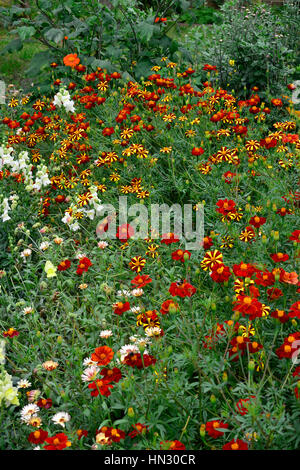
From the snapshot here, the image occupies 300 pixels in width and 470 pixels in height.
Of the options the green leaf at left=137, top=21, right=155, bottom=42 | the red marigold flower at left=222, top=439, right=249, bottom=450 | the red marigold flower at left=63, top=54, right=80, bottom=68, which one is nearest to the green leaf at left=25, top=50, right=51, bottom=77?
the red marigold flower at left=63, top=54, right=80, bottom=68

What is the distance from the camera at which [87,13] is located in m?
5.07

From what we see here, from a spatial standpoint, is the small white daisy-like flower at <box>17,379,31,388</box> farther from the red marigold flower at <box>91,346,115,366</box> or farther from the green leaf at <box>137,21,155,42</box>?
the green leaf at <box>137,21,155,42</box>

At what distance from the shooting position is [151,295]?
282 cm

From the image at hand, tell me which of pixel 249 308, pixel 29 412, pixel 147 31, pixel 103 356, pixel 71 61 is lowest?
pixel 29 412

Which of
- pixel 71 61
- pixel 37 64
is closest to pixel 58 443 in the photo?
pixel 71 61

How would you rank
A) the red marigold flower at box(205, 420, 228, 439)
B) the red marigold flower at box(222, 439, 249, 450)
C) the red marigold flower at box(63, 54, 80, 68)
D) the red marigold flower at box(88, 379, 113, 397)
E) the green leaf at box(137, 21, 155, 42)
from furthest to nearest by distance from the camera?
the red marigold flower at box(63, 54, 80, 68) < the green leaf at box(137, 21, 155, 42) < the red marigold flower at box(88, 379, 113, 397) < the red marigold flower at box(205, 420, 228, 439) < the red marigold flower at box(222, 439, 249, 450)

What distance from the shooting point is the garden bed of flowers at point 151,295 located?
195 cm

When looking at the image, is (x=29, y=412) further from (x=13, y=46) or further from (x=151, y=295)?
(x=13, y=46)

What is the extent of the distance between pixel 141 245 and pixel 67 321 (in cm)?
61

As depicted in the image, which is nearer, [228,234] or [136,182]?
[228,234]

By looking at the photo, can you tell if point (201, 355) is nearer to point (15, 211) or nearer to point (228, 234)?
point (228, 234)

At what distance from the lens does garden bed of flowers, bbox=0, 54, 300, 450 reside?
1.95 m
